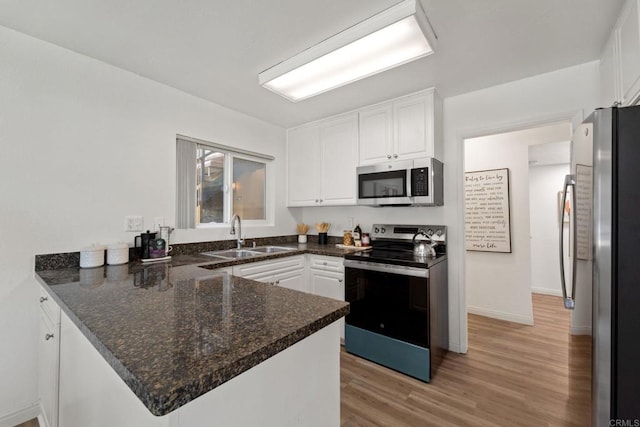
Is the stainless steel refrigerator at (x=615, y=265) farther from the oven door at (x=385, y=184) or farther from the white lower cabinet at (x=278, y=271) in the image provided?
the white lower cabinet at (x=278, y=271)

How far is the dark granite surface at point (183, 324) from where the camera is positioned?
1.78 ft

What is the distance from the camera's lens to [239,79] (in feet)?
7.23

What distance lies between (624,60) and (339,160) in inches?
82.2

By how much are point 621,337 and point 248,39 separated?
235 cm

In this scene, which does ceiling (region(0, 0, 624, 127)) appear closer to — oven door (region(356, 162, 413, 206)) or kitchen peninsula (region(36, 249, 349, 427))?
oven door (region(356, 162, 413, 206))

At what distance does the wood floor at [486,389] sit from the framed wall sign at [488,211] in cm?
113

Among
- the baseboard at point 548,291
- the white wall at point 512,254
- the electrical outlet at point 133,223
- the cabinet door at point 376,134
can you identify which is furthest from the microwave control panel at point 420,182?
the baseboard at point 548,291

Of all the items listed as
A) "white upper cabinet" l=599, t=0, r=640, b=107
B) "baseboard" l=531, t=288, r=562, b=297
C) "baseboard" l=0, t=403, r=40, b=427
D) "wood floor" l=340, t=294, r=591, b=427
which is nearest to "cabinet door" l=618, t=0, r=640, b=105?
"white upper cabinet" l=599, t=0, r=640, b=107

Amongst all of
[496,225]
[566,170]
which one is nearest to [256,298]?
[496,225]

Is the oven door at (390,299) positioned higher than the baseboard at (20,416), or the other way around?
the oven door at (390,299)

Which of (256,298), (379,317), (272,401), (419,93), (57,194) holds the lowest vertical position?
(379,317)

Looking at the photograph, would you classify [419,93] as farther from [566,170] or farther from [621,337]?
[566,170]

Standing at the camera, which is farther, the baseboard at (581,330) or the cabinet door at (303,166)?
the cabinet door at (303,166)

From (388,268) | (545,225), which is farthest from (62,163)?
(545,225)
